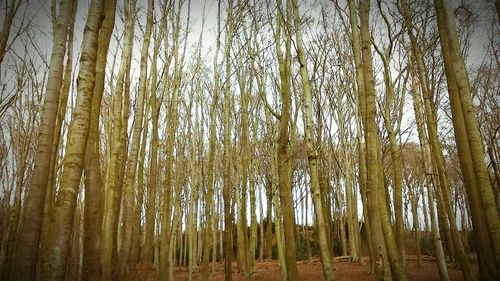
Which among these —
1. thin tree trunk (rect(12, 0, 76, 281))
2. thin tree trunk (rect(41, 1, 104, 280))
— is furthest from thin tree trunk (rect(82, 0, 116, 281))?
thin tree trunk (rect(41, 1, 104, 280))

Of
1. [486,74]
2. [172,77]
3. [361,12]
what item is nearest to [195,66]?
[172,77]

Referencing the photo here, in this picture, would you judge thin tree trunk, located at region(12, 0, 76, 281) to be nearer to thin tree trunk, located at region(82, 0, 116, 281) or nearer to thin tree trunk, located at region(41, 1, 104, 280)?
thin tree trunk, located at region(82, 0, 116, 281)

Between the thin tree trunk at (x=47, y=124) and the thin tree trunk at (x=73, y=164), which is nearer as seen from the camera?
the thin tree trunk at (x=73, y=164)

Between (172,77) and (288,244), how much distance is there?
569 cm

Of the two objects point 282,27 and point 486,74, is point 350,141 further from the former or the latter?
point 282,27

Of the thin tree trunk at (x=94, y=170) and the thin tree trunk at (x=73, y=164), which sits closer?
the thin tree trunk at (x=73, y=164)

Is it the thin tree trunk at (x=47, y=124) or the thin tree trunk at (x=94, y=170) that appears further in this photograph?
the thin tree trunk at (x=94, y=170)

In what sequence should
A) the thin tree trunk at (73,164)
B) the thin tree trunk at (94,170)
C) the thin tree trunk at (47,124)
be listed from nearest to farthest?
the thin tree trunk at (73,164), the thin tree trunk at (47,124), the thin tree trunk at (94,170)

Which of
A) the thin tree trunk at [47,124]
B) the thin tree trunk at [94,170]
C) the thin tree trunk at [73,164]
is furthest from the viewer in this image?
the thin tree trunk at [94,170]

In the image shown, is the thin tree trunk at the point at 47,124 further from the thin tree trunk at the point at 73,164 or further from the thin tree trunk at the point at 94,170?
the thin tree trunk at the point at 73,164

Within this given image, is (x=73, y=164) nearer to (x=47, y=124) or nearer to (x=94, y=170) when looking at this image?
(x=47, y=124)

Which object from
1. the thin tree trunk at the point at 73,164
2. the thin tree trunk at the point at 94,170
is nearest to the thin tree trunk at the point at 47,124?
the thin tree trunk at the point at 94,170

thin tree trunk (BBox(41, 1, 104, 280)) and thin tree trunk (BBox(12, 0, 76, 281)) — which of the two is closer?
thin tree trunk (BBox(41, 1, 104, 280))

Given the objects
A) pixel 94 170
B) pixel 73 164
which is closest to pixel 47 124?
pixel 94 170
